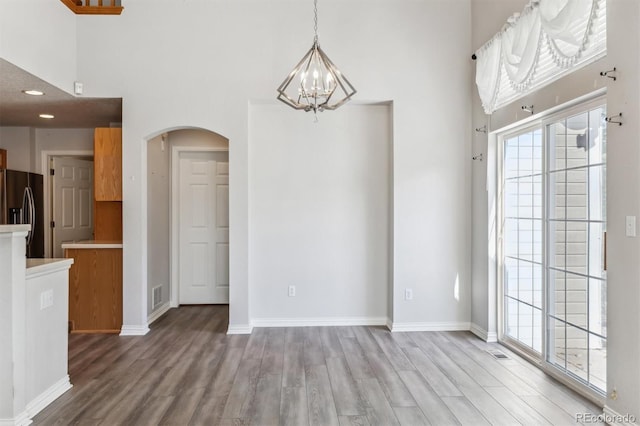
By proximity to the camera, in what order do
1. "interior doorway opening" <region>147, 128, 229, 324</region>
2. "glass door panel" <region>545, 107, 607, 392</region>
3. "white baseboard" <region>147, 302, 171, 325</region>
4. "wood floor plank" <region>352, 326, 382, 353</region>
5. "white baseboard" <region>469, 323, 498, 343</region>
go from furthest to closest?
"interior doorway opening" <region>147, 128, 229, 324</region>
"white baseboard" <region>147, 302, 171, 325</region>
"white baseboard" <region>469, 323, 498, 343</region>
"wood floor plank" <region>352, 326, 382, 353</region>
"glass door panel" <region>545, 107, 607, 392</region>

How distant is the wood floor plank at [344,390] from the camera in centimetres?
252

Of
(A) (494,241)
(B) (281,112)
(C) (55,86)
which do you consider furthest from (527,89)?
(C) (55,86)

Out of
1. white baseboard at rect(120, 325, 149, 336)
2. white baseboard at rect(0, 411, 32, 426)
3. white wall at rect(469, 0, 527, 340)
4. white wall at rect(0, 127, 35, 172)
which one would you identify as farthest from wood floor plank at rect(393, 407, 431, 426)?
white wall at rect(0, 127, 35, 172)

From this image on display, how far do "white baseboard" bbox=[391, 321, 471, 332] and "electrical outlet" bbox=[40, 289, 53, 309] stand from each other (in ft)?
10.4

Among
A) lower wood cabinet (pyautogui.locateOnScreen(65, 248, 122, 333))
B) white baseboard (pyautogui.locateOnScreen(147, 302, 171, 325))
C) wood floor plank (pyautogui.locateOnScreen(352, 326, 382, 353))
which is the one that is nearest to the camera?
wood floor plank (pyautogui.locateOnScreen(352, 326, 382, 353))

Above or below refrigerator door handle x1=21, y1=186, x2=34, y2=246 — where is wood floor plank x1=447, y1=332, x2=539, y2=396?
below

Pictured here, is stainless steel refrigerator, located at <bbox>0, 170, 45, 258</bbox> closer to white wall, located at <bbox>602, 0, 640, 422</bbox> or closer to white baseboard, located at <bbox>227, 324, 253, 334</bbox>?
white baseboard, located at <bbox>227, 324, 253, 334</bbox>

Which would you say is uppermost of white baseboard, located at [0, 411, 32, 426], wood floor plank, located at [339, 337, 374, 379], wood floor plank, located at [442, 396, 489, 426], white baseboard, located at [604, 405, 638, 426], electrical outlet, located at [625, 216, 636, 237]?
electrical outlet, located at [625, 216, 636, 237]

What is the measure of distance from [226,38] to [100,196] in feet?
7.41

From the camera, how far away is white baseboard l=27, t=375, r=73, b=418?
2467mm

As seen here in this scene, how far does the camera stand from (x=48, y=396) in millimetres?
2625

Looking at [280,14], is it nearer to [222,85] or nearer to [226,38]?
[226,38]

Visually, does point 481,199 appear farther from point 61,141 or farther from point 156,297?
point 61,141

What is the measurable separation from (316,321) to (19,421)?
8.96 ft
